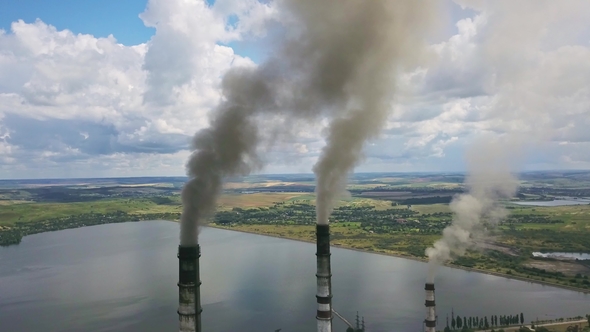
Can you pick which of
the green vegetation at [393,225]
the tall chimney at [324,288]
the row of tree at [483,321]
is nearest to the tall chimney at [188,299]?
the green vegetation at [393,225]

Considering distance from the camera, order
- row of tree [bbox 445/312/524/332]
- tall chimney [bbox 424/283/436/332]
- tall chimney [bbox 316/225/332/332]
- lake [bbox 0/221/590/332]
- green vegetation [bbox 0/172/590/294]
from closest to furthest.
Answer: tall chimney [bbox 316/225/332/332] < tall chimney [bbox 424/283/436/332] < row of tree [bbox 445/312/524/332] < lake [bbox 0/221/590/332] < green vegetation [bbox 0/172/590/294]

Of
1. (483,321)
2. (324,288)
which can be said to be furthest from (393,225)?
(324,288)

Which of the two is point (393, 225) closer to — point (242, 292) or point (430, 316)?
point (242, 292)

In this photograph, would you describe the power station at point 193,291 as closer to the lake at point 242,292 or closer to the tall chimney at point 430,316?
the tall chimney at point 430,316

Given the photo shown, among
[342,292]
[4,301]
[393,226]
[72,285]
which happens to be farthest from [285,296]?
[393,226]

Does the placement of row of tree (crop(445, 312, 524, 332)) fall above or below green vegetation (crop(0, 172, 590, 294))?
below

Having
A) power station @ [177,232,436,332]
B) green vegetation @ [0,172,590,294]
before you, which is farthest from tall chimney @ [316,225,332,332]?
green vegetation @ [0,172,590,294]

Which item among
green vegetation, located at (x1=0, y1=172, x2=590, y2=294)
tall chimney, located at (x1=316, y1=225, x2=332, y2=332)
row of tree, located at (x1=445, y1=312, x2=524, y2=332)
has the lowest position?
row of tree, located at (x1=445, y1=312, x2=524, y2=332)

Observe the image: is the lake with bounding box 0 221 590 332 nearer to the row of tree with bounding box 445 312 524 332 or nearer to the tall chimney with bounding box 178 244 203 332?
the row of tree with bounding box 445 312 524 332

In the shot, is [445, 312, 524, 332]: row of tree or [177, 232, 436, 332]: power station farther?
[445, 312, 524, 332]: row of tree
